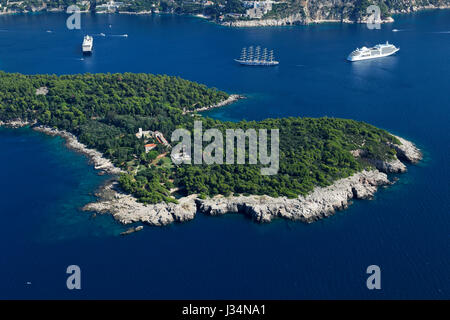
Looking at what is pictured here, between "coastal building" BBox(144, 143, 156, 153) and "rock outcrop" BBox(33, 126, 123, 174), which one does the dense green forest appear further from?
"rock outcrop" BBox(33, 126, 123, 174)

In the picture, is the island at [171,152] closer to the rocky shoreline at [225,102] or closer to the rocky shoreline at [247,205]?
the rocky shoreline at [247,205]

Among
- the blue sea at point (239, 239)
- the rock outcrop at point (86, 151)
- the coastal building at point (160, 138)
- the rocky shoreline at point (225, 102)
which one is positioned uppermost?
the rocky shoreline at point (225, 102)

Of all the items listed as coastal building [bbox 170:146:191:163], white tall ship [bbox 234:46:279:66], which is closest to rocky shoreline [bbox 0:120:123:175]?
coastal building [bbox 170:146:191:163]

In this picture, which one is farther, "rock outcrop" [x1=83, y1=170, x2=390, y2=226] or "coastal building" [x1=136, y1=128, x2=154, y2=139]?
"coastal building" [x1=136, y1=128, x2=154, y2=139]

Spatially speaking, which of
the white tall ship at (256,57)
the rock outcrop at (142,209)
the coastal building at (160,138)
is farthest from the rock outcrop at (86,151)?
the white tall ship at (256,57)

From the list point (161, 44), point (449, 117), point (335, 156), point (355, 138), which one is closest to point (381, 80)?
point (449, 117)

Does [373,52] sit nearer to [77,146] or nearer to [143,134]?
[143,134]

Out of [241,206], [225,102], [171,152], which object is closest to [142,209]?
[241,206]
